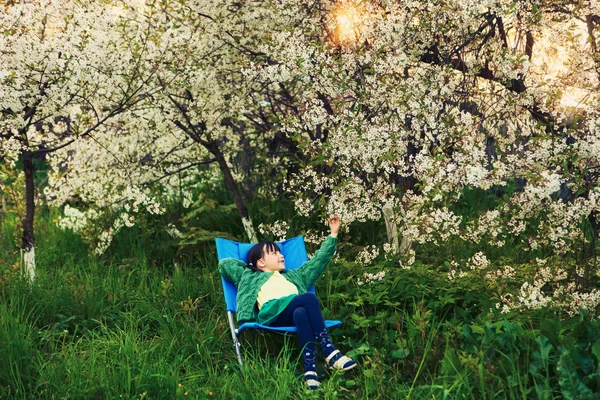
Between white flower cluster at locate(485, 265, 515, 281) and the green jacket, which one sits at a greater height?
the green jacket

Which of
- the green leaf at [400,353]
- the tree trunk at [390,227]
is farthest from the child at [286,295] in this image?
the tree trunk at [390,227]

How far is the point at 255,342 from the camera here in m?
4.67

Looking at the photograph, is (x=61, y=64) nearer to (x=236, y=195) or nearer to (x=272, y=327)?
(x=236, y=195)

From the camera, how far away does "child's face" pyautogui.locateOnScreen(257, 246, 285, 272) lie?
197 inches

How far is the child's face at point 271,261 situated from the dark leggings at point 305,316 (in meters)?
0.54

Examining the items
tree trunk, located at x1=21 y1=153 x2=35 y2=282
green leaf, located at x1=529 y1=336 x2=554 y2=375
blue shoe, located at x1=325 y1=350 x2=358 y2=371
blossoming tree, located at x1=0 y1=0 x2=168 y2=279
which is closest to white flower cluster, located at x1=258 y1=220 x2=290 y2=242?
blue shoe, located at x1=325 y1=350 x2=358 y2=371

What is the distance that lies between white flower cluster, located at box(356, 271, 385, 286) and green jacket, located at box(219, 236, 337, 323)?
323 millimetres

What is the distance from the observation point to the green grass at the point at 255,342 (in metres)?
3.65

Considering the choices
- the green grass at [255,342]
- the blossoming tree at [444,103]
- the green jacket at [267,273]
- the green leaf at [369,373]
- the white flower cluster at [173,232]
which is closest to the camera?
the green grass at [255,342]

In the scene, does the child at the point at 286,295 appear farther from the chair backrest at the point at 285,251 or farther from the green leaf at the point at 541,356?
the green leaf at the point at 541,356

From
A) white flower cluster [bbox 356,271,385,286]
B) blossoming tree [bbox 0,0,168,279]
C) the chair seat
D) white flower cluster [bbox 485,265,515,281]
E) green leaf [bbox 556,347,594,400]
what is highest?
blossoming tree [bbox 0,0,168,279]

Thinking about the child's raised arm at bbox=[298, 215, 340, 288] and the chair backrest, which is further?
the chair backrest

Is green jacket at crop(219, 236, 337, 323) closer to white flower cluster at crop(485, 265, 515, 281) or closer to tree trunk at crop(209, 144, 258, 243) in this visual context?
white flower cluster at crop(485, 265, 515, 281)

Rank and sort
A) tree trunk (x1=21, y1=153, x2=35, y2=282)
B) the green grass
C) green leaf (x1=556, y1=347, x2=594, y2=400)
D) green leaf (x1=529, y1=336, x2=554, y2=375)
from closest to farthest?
1. green leaf (x1=556, y1=347, x2=594, y2=400)
2. green leaf (x1=529, y1=336, x2=554, y2=375)
3. the green grass
4. tree trunk (x1=21, y1=153, x2=35, y2=282)
